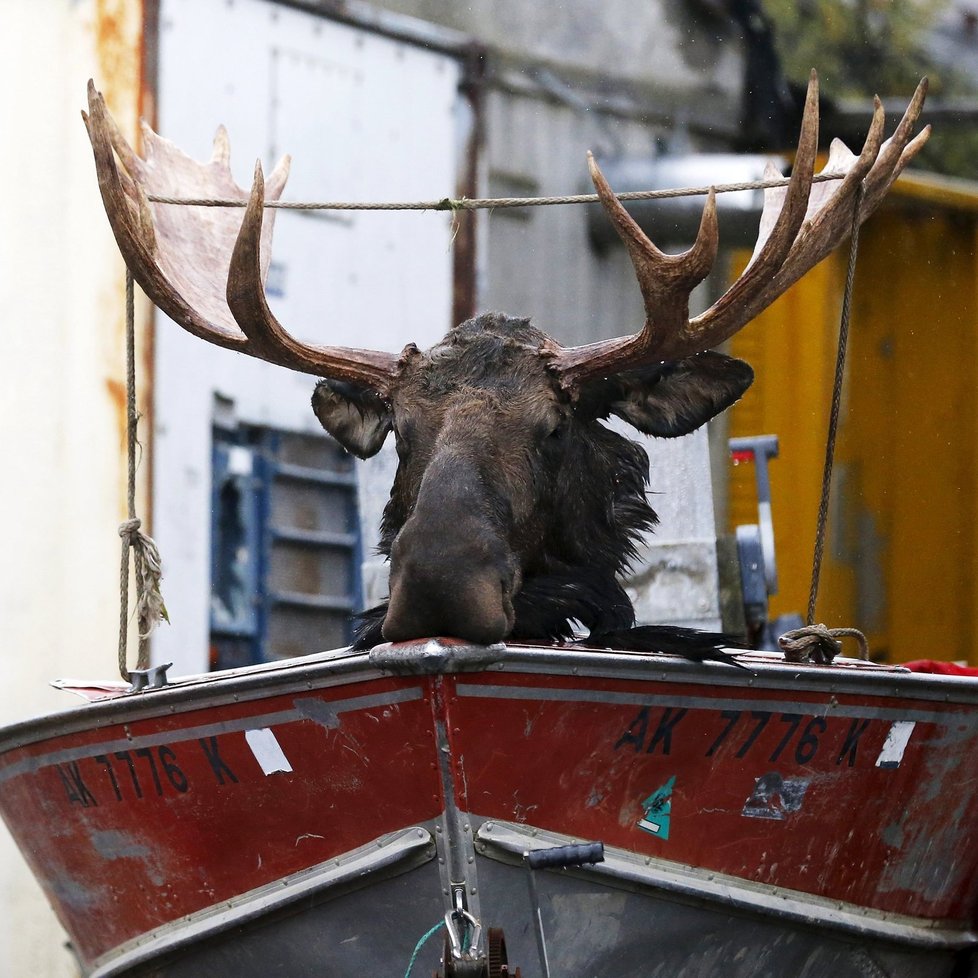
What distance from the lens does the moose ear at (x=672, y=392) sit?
4.23 meters

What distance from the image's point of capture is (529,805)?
3.50m

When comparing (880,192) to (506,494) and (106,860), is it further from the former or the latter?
(106,860)

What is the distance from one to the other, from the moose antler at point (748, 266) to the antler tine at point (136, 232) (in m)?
0.94

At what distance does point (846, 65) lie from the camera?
910 cm

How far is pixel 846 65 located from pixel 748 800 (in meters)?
6.33

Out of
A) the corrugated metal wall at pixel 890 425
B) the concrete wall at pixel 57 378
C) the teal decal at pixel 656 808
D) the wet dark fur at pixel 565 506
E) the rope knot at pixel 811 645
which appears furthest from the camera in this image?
the corrugated metal wall at pixel 890 425

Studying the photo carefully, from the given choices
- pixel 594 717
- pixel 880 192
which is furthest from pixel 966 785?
pixel 880 192

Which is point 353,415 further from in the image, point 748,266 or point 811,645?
point 811,645

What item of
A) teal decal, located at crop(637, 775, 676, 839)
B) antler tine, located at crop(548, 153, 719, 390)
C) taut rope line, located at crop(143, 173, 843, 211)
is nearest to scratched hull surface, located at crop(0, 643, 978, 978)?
teal decal, located at crop(637, 775, 676, 839)

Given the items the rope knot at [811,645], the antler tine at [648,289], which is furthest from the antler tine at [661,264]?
the rope knot at [811,645]

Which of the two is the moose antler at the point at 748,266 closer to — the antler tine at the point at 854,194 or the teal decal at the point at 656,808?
the antler tine at the point at 854,194

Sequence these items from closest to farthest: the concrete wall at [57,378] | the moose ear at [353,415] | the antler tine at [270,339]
Result: the antler tine at [270,339] < the moose ear at [353,415] < the concrete wall at [57,378]

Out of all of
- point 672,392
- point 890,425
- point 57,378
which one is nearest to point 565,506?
point 672,392

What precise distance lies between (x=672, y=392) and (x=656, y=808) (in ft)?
3.73
